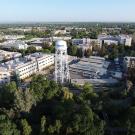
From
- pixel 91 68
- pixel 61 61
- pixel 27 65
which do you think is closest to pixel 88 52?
pixel 91 68

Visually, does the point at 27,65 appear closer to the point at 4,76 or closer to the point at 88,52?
the point at 4,76

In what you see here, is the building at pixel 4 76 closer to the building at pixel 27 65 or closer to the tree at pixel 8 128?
the building at pixel 27 65

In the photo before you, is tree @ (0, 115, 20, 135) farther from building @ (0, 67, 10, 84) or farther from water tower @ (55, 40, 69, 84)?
building @ (0, 67, 10, 84)

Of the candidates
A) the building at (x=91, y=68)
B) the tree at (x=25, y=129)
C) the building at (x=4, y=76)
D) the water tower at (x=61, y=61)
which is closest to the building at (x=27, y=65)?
the building at (x=4, y=76)

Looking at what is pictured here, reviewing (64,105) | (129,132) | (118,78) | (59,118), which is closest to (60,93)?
(64,105)

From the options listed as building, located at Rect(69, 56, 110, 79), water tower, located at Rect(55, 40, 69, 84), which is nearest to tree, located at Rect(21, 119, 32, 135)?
water tower, located at Rect(55, 40, 69, 84)

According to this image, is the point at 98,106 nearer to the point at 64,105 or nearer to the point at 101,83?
the point at 64,105
